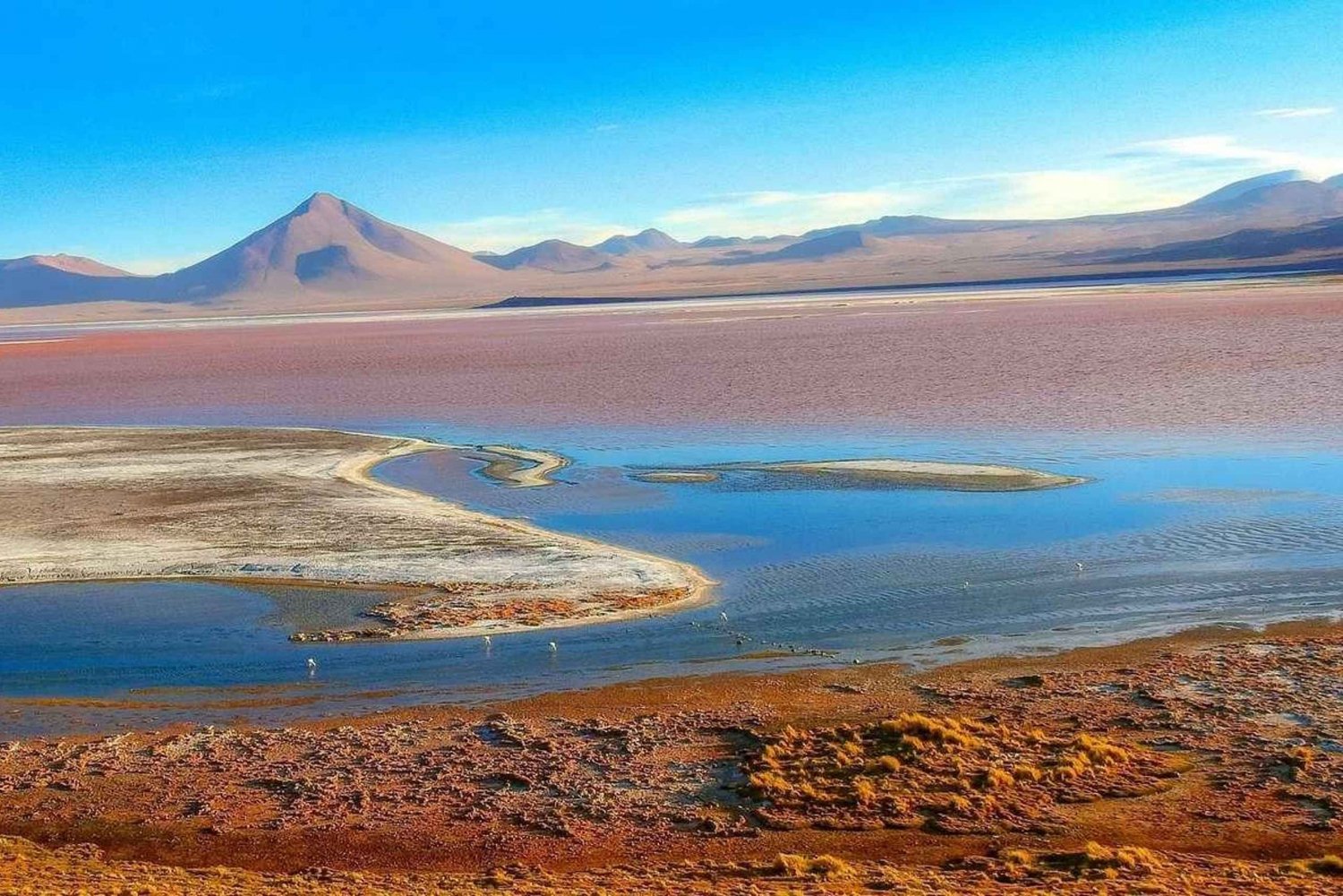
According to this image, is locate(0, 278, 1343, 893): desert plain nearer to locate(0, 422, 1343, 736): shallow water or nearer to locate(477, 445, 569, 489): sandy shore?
locate(0, 422, 1343, 736): shallow water

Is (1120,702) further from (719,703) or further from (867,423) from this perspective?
(867,423)

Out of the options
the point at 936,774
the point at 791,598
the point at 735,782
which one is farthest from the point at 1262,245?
the point at 735,782

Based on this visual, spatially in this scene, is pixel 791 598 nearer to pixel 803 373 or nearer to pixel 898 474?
pixel 898 474

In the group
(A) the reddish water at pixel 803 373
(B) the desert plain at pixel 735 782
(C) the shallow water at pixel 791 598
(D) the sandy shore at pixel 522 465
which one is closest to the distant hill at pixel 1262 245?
(A) the reddish water at pixel 803 373

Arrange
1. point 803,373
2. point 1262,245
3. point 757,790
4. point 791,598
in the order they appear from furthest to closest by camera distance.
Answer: point 1262,245
point 803,373
point 791,598
point 757,790

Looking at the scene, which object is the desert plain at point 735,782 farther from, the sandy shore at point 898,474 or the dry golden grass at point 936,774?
the sandy shore at point 898,474

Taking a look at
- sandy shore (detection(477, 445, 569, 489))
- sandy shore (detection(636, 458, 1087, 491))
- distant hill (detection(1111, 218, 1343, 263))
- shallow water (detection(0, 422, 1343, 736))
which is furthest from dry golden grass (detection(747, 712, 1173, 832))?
distant hill (detection(1111, 218, 1343, 263))

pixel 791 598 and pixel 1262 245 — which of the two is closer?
pixel 791 598

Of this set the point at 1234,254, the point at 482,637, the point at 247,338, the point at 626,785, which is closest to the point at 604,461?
the point at 482,637
